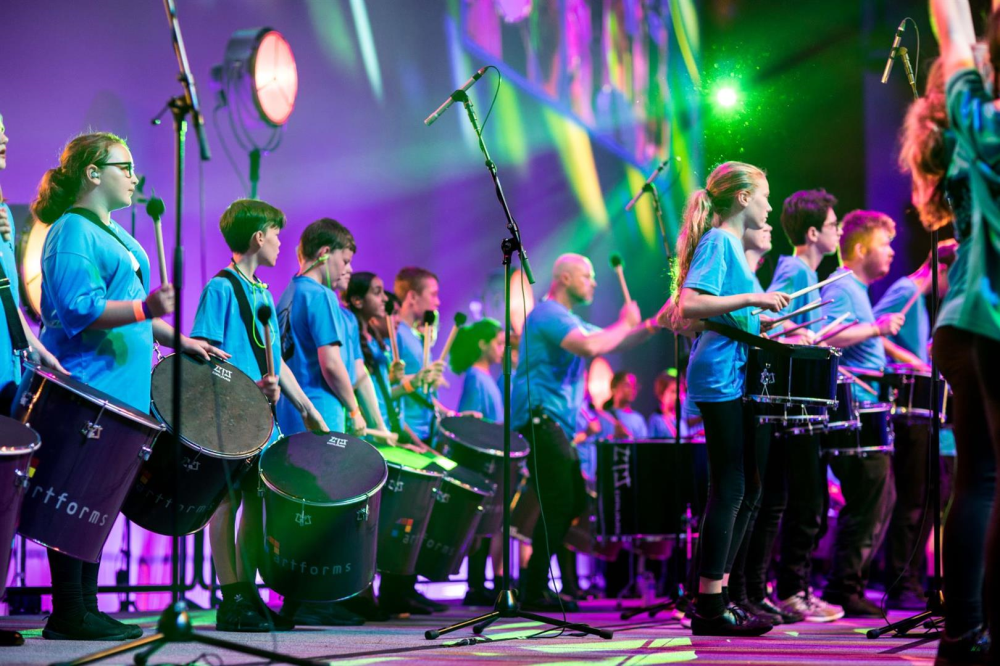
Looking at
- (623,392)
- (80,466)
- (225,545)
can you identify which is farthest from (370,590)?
(623,392)

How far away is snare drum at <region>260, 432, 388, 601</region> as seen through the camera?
13.4ft

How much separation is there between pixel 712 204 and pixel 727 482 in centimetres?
117

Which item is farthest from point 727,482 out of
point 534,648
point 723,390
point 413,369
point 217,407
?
point 413,369

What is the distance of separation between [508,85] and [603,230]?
147 centimetres

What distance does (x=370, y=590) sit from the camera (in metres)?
5.53

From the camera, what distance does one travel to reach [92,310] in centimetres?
366

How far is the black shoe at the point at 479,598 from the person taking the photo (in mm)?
6461

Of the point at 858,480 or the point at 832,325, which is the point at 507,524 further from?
the point at 858,480

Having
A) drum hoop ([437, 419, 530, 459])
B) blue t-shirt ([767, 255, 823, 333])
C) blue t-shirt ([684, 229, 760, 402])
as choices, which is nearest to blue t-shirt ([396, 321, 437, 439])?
drum hoop ([437, 419, 530, 459])

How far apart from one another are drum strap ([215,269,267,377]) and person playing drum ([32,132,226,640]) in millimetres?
426

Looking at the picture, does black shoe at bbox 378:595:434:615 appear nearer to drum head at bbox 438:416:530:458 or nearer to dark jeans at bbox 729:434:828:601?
drum head at bbox 438:416:530:458

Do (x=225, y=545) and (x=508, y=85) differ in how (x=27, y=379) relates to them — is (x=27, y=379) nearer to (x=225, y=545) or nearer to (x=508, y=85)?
(x=225, y=545)

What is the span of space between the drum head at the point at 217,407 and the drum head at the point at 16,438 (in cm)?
55

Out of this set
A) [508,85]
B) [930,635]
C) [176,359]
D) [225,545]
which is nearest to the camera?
[176,359]
